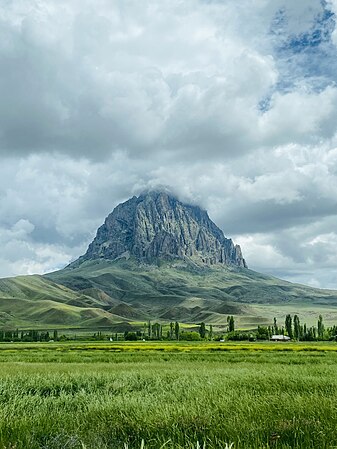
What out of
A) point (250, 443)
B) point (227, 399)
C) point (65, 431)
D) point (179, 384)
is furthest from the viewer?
point (179, 384)

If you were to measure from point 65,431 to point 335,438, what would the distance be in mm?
6663

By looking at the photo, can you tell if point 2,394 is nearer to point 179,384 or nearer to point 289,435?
point 179,384

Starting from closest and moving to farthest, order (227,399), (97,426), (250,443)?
1. (250,443)
2. (97,426)
3. (227,399)

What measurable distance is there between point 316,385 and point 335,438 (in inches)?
388

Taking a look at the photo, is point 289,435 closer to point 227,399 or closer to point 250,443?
point 250,443

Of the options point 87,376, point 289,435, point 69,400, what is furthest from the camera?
point 87,376

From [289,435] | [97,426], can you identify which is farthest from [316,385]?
[97,426]

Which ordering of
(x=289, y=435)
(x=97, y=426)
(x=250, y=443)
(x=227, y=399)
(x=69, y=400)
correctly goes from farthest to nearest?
(x=69, y=400) < (x=227, y=399) < (x=97, y=426) < (x=289, y=435) < (x=250, y=443)

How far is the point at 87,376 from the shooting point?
26141 millimetres

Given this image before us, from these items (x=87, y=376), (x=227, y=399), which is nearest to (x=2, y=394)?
(x=87, y=376)

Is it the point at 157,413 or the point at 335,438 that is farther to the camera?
the point at 157,413

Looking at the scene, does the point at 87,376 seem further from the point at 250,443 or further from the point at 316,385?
the point at 250,443

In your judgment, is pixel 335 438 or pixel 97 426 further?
pixel 97 426

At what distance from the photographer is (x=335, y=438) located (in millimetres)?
10633
